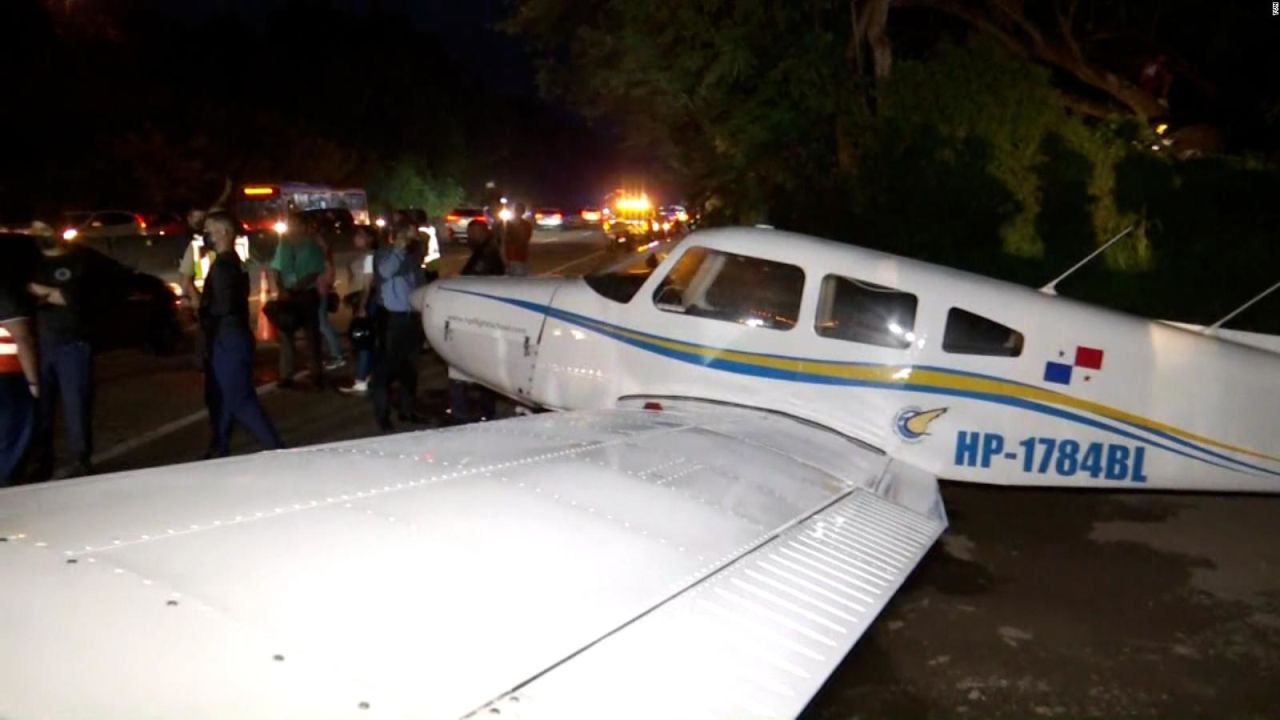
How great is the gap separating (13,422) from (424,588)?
4.87 metres

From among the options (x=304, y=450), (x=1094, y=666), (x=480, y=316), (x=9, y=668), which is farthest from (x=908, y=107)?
(x=9, y=668)

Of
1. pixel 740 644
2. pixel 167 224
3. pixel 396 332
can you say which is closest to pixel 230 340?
pixel 396 332

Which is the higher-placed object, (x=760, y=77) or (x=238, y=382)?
(x=760, y=77)

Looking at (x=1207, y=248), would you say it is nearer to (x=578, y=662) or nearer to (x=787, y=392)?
(x=787, y=392)

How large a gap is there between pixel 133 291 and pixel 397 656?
475 inches

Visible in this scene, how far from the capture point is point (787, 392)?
6547 millimetres

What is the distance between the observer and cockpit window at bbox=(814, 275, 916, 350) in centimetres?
626

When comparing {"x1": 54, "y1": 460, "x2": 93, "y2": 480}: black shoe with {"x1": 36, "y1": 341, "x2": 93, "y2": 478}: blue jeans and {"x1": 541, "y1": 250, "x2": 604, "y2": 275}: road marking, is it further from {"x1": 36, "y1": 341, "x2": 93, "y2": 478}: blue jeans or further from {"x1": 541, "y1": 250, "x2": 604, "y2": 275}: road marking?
{"x1": 541, "y1": 250, "x2": 604, "y2": 275}: road marking

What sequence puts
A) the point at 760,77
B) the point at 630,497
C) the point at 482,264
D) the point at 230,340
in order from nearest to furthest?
the point at 630,497 < the point at 230,340 < the point at 482,264 < the point at 760,77

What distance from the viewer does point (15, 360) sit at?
650cm

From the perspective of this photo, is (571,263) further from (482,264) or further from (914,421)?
(914,421)

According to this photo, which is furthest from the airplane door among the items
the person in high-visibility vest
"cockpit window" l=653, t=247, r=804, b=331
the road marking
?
the road marking

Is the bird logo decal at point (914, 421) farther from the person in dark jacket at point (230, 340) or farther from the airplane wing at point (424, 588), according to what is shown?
the person in dark jacket at point (230, 340)

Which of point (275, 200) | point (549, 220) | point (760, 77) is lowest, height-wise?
point (549, 220)
